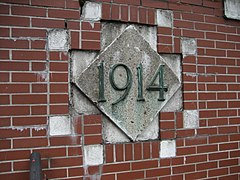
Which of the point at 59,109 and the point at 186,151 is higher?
the point at 59,109

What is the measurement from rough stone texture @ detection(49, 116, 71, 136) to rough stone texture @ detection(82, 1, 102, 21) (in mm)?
841

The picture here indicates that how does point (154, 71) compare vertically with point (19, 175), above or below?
above

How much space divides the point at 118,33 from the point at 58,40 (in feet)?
1.73

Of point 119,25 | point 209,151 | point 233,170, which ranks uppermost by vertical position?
point 119,25

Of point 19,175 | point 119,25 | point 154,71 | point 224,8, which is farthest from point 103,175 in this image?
point 224,8

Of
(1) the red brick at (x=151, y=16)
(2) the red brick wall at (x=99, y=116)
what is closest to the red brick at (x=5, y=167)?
(2) the red brick wall at (x=99, y=116)

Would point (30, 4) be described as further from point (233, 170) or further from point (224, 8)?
point (233, 170)

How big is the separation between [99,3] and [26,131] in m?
1.19

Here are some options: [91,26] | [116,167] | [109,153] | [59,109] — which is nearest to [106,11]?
[91,26]

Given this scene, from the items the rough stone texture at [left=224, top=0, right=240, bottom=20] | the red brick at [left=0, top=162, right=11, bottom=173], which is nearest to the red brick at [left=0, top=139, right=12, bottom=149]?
the red brick at [left=0, top=162, right=11, bottom=173]

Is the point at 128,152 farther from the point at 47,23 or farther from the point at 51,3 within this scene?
the point at 51,3

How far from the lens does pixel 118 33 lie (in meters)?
2.57

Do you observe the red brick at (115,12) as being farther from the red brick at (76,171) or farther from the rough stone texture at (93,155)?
the red brick at (76,171)

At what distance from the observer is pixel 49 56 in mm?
2322
